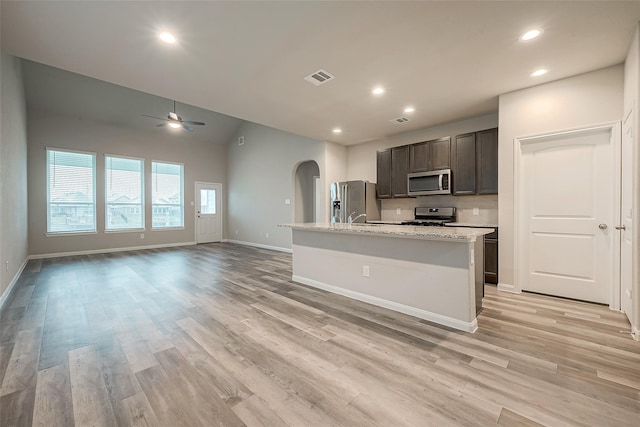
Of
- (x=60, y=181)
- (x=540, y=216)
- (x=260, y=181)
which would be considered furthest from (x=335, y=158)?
(x=60, y=181)

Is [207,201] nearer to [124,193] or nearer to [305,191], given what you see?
[124,193]

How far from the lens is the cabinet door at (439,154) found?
15.2 feet

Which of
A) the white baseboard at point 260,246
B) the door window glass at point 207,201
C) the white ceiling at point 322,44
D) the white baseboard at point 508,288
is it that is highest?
the white ceiling at point 322,44

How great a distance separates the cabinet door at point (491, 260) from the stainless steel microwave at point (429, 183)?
1124mm

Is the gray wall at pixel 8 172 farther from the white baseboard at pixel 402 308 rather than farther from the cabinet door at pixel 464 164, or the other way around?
the cabinet door at pixel 464 164

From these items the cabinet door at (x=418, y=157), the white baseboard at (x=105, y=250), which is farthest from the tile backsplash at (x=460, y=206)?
the white baseboard at (x=105, y=250)

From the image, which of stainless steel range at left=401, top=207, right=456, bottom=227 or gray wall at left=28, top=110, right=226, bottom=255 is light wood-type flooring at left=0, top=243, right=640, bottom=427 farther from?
gray wall at left=28, top=110, right=226, bottom=255

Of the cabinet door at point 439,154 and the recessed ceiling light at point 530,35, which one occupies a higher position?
the recessed ceiling light at point 530,35

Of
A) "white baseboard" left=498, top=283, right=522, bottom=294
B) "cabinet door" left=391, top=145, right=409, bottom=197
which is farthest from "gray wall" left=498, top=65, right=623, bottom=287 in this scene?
"cabinet door" left=391, top=145, right=409, bottom=197

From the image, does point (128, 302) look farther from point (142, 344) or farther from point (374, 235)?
point (374, 235)

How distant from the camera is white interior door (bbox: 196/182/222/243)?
8609mm

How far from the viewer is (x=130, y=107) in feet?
22.0

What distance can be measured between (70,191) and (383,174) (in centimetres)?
739

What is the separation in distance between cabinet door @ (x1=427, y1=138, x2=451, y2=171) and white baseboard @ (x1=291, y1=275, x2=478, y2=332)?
112 inches
